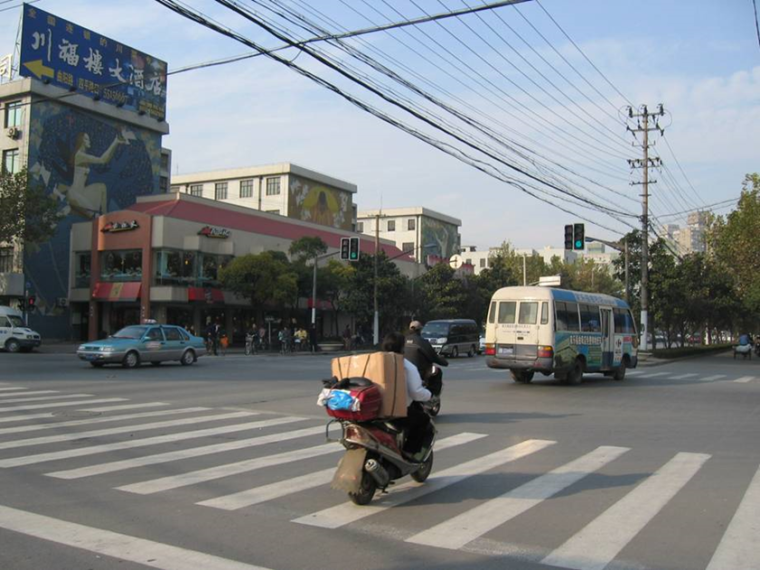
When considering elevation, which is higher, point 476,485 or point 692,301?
point 692,301

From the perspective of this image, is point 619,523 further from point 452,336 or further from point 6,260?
point 6,260

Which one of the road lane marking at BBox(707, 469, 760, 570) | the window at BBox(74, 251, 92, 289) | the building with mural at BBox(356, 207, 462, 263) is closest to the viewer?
the road lane marking at BBox(707, 469, 760, 570)

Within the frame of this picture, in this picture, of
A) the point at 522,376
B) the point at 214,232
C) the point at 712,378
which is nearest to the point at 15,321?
the point at 214,232

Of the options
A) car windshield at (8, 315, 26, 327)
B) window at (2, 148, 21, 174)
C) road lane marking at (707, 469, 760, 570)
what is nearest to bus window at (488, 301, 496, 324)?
road lane marking at (707, 469, 760, 570)

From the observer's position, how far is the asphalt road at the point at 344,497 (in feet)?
17.3

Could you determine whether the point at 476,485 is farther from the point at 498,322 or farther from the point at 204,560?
the point at 498,322

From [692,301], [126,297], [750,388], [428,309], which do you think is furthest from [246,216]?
[750,388]

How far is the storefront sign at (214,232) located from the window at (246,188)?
34.5 meters

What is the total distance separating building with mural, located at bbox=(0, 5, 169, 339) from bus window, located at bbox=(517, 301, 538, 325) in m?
34.3

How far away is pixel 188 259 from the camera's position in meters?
47.5

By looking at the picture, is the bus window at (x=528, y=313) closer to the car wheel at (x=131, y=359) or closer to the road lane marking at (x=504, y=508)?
the road lane marking at (x=504, y=508)

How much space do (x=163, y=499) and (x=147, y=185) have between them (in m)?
53.1

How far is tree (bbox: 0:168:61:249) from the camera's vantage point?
41.2 meters

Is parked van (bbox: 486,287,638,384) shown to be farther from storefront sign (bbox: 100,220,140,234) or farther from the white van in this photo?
storefront sign (bbox: 100,220,140,234)
